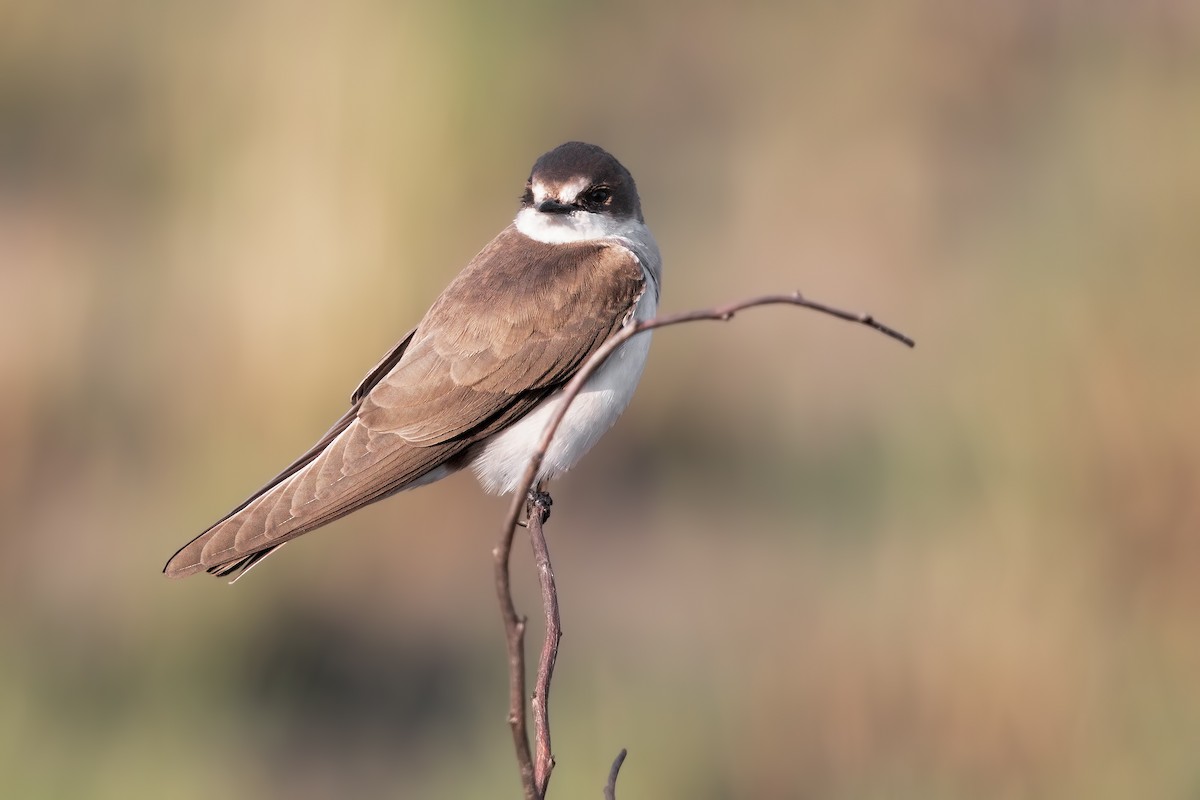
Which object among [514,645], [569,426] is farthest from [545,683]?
[569,426]

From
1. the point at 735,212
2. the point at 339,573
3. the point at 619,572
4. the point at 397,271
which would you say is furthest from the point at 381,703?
the point at 735,212

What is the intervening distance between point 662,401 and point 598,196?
2.47 meters

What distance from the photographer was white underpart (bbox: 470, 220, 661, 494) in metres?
2.87

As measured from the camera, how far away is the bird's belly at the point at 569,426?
9.43 ft

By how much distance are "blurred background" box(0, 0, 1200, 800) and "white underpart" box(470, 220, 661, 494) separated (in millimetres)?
1091

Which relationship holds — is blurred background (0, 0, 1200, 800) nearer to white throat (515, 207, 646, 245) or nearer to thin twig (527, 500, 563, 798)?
white throat (515, 207, 646, 245)

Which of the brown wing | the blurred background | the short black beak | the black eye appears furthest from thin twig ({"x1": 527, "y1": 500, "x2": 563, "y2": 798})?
the blurred background

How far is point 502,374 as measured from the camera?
2.93 meters

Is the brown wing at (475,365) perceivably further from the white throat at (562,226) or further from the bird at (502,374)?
the white throat at (562,226)

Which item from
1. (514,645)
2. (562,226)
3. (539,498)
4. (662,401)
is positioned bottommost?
(662,401)

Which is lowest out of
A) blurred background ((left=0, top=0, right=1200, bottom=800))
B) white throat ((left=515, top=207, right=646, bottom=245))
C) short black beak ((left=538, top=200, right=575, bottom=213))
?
blurred background ((left=0, top=0, right=1200, bottom=800))

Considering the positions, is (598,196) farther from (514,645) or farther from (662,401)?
(662,401)

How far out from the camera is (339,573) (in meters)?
5.06

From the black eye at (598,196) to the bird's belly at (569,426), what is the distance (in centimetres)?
36
